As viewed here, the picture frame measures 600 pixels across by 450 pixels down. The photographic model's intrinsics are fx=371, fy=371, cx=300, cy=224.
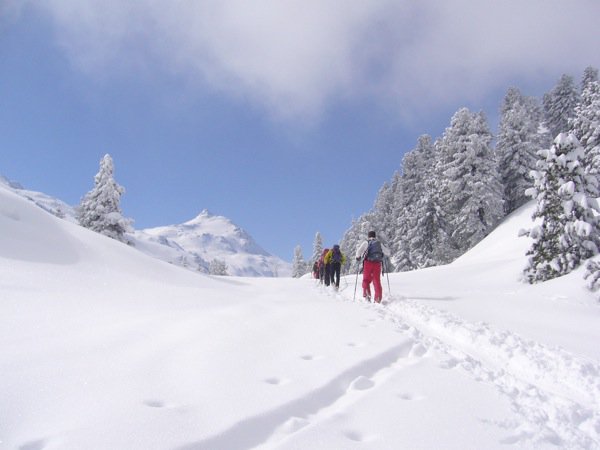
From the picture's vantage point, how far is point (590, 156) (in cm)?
2620

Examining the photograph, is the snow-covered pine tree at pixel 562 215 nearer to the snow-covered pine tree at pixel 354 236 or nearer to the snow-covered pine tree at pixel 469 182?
the snow-covered pine tree at pixel 469 182

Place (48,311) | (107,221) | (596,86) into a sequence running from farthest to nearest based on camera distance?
(107,221), (596,86), (48,311)

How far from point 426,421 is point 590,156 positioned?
30.9 m

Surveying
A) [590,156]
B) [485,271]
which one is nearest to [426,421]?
[485,271]

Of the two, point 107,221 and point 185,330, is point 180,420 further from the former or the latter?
point 107,221

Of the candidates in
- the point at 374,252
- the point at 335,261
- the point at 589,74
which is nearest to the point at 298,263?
the point at 589,74

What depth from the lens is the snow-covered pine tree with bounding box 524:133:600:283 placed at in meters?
13.5

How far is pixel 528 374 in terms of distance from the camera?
4.84m

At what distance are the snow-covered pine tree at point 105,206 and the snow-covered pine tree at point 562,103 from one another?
55198 mm

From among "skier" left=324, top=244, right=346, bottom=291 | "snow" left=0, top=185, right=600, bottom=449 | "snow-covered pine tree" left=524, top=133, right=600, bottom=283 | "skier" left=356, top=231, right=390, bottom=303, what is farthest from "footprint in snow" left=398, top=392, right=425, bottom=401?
"snow-covered pine tree" left=524, top=133, right=600, bottom=283

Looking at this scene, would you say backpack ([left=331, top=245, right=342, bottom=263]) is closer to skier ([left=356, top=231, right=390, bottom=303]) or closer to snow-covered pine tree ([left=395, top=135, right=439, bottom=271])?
skier ([left=356, top=231, right=390, bottom=303])

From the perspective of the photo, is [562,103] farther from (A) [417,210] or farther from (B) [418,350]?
(B) [418,350]

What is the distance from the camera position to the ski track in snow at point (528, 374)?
3.14 metres

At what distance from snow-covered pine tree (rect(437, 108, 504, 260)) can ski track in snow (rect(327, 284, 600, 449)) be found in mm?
26345
